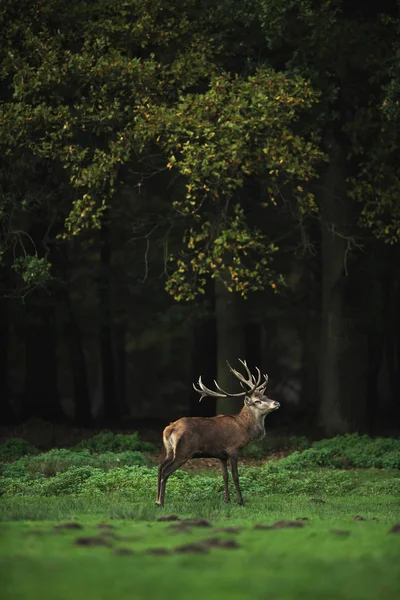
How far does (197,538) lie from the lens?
10594mm

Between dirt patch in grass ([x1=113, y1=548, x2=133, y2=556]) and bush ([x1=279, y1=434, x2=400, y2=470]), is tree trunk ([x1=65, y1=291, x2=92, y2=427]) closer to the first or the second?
bush ([x1=279, y1=434, x2=400, y2=470])

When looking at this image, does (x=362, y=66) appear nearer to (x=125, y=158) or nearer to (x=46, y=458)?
(x=125, y=158)

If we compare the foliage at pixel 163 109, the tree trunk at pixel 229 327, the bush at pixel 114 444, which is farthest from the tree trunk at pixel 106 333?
the bush at pixel 114 444

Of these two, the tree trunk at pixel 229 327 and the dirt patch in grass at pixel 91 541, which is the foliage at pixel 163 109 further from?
the dirt patch in grass at pixel 91 541

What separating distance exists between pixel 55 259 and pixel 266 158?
11167 mm

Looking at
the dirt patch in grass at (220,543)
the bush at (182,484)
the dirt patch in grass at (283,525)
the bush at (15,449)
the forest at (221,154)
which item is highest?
the forest at (221,154)

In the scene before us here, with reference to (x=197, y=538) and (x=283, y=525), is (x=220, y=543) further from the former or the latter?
(x=283, y=525)

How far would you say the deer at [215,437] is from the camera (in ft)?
55.1

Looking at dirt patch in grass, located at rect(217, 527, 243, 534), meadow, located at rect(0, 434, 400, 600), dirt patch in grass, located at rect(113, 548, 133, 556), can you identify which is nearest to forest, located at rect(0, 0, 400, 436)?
meadow, located at rect(0, 434, 400, 600)

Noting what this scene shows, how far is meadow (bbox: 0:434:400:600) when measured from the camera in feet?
26.8

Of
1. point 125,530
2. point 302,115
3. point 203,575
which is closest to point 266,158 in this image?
point 302,115

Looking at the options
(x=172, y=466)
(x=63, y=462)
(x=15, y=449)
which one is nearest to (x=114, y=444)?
(x=15, y=449)

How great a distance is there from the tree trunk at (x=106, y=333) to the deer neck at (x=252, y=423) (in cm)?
1832

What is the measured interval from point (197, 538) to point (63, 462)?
1240cm
